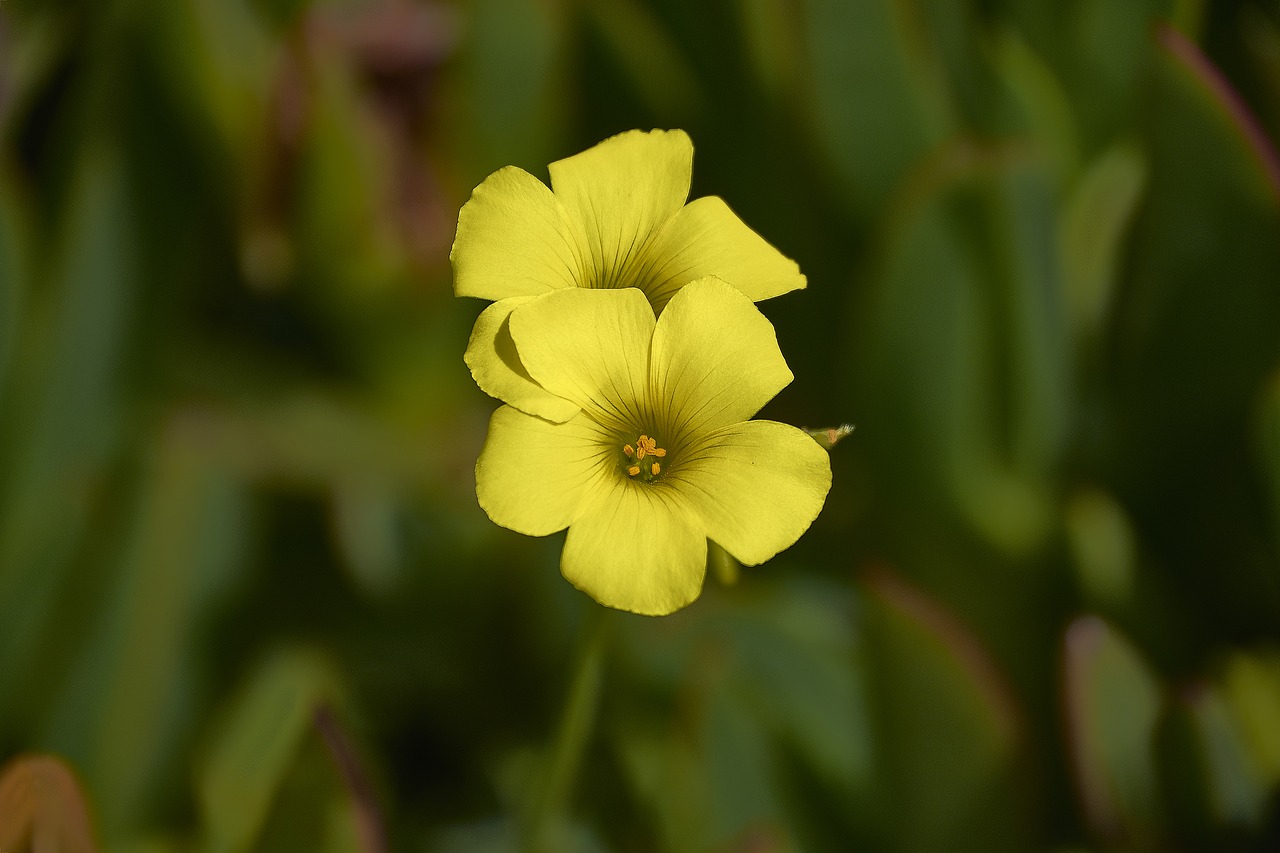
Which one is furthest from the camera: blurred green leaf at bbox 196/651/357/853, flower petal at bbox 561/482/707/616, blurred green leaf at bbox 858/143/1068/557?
blurred green leaf at bbox 858/143/1068/557

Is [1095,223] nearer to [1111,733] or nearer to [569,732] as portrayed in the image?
[1111,733]

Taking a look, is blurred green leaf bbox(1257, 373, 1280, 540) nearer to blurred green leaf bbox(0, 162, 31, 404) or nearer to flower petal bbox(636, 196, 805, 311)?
flower petal bbox(636, 196, 805, 311)

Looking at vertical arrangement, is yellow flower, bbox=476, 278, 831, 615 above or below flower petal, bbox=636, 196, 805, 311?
below

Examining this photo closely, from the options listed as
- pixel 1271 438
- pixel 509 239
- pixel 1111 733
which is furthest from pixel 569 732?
pixel 1271 438

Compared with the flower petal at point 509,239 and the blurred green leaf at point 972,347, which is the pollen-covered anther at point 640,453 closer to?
the flower petal at point 509,239

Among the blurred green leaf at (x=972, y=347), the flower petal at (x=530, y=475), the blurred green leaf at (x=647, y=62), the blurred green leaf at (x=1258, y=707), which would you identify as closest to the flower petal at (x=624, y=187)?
the flower petal at (x=530, y=475)

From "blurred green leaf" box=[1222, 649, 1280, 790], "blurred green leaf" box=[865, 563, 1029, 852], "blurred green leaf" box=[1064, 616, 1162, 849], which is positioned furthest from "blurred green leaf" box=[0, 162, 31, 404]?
"blurred green leaf" box=[1222, 649, 1280, 790]
